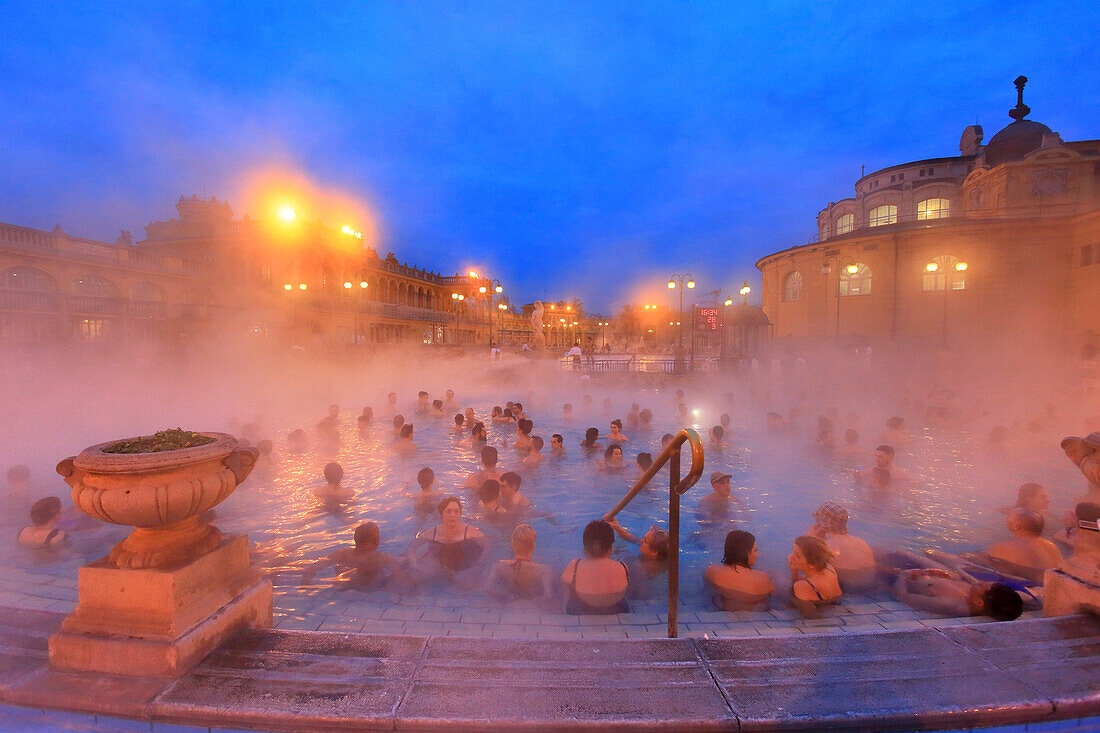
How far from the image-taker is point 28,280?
19.4 m

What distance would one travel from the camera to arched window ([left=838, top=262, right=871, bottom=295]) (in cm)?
3073

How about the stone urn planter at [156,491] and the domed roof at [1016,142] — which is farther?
the domed roof at [1016,142]

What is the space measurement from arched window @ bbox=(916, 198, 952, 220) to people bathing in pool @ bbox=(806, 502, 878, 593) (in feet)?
139

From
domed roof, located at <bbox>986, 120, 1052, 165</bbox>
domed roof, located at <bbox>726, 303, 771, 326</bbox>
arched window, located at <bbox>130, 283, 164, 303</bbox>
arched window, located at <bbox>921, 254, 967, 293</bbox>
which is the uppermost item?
domed roof, located at <bbox>986, 120, 1052, 165</bbox>

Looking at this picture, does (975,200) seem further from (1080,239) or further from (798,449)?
(798,449)

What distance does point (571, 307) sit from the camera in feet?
270

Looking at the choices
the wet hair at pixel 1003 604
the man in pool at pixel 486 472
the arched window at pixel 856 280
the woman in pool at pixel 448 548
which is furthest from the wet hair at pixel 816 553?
the arched window at pixel 856 280

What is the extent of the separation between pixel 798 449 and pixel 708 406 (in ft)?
20.1

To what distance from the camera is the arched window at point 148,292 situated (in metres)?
23.4

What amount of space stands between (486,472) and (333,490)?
2476 mm

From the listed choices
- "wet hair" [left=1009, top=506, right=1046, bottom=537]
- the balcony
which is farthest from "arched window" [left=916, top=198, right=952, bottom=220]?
the balcony

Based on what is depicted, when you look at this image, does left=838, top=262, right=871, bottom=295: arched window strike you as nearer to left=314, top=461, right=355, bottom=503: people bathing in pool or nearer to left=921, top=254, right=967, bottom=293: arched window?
left=921, top=254, right=967, bottom=293: arched window

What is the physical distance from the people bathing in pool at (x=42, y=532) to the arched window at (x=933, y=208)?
47.9 metres

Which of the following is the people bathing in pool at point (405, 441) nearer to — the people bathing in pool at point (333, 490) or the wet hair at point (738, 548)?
the people bathing in pool at point (333, 490)
